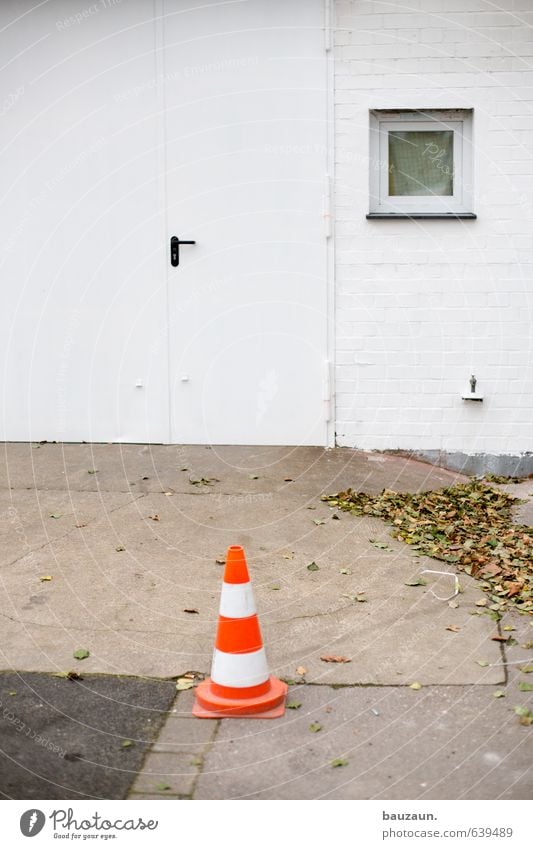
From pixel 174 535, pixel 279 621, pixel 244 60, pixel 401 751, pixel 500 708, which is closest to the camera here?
pixel 401 751

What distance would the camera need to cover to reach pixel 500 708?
4.09 meters

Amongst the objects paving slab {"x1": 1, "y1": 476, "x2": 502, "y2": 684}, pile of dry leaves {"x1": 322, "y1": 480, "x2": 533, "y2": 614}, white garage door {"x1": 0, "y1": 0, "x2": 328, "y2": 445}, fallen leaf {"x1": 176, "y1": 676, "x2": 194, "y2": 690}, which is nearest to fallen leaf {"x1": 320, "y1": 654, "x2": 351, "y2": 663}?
paving slab {"x1": 1, "y1": 476, "x2": 502, "y2": 684}

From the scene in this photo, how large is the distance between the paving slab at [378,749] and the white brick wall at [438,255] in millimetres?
4152

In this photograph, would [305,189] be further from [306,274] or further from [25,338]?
[25,338]

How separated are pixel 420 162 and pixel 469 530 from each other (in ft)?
10.4

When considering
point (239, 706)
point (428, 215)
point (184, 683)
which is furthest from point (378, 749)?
point (428, 215)

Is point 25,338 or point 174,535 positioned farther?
point 25,338

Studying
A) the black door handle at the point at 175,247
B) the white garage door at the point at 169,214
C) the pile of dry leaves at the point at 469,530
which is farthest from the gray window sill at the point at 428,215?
the pile of dry leaves at the point at 469,530

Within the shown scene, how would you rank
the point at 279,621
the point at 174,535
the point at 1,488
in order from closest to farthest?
the point at 279,621, the point at 174,535, the point at 1,488

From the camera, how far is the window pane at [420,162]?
820 cm

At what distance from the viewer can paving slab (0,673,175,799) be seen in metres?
3.46

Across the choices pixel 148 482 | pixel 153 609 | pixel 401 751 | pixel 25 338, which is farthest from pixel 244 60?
pixel 401 751

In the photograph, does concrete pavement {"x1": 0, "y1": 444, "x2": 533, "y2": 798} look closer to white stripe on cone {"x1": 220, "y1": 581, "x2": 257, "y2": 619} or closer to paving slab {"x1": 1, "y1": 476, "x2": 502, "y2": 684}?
paving slab {"x1": 1, "y1": 476, "x2": 502, "y2": 684}

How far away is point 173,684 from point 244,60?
5392 mm
